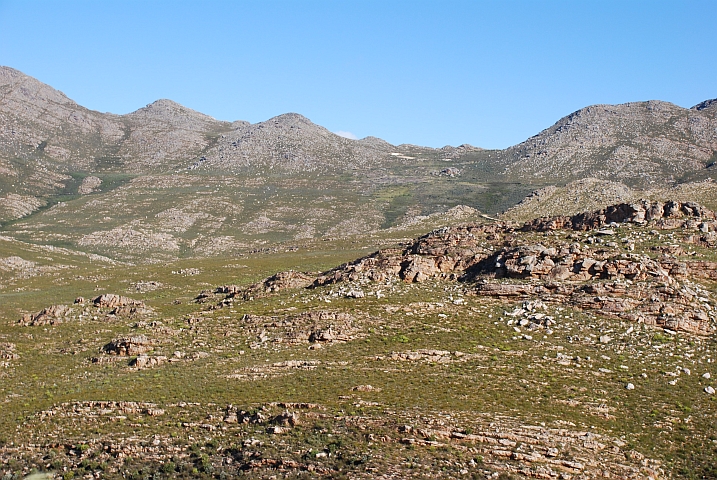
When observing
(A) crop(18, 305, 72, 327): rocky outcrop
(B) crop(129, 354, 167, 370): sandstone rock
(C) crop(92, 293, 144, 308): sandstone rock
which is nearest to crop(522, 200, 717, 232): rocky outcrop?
(B) crop(129, 354, 167, 370): sandstone rock

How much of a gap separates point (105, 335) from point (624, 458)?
3910 centimetres

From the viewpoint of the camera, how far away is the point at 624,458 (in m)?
24.4

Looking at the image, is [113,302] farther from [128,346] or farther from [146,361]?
[146,361]

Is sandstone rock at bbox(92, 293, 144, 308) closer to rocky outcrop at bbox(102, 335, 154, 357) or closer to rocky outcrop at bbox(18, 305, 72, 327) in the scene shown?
rocky outcrop at bbox(18, 305, 72, 327)

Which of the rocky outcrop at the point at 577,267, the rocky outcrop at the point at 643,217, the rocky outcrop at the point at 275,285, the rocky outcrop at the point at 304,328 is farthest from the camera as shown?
the rocky outcrop at the point at 275,285

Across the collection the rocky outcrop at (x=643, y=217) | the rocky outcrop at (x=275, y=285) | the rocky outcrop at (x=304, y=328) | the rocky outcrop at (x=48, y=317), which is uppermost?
the rocky outcrop at (x=643, y=217)

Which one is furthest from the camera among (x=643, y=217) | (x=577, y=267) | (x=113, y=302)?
(x=113, y=302)

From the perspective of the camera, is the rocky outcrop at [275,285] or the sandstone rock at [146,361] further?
the rocky outcrop at [275,285]

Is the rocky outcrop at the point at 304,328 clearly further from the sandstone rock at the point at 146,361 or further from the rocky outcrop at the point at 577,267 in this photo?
the rocky outcrop at the point at 577,267

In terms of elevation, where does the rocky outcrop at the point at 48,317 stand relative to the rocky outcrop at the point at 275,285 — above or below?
below

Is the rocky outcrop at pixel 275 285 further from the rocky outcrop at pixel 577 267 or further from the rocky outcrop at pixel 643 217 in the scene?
the rocky outcrop at pixel 643 217

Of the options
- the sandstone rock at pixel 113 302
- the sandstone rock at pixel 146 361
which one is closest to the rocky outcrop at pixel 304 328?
the sandstone rock at pixel 146 361

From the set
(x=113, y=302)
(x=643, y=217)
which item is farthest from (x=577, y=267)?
(x=113, y=302)

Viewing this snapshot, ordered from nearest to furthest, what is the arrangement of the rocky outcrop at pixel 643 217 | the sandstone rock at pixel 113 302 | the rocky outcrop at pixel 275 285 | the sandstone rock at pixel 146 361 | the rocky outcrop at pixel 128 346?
the sandstone rock at pixel 146 361 → the rocky outcrop at pixel 128 346 → the rocky outcrop at pixel 643 217 → the rocky outcrop at pixel 275 285 → the sandstone rock at pixel 113 302
